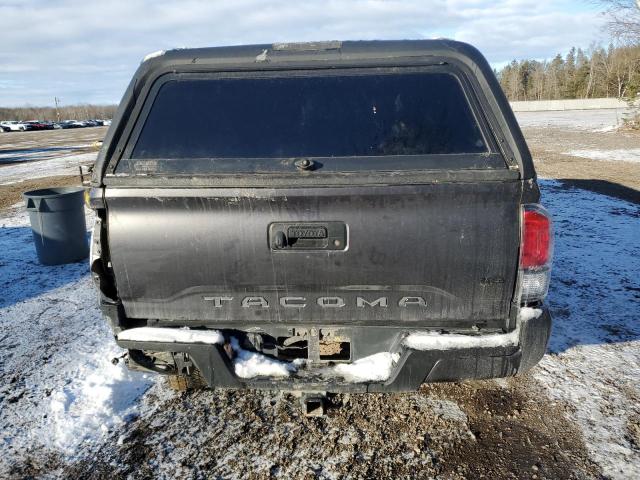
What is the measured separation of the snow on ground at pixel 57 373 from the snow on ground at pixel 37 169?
38.6ft

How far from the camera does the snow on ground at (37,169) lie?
602 inches

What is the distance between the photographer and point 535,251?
212 centimetres

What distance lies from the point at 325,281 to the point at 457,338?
2.35ft

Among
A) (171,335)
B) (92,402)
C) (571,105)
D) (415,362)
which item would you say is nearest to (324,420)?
(415,362)

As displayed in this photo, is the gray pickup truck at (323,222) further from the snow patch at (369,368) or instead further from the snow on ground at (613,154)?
the snow on ground at (613,154)

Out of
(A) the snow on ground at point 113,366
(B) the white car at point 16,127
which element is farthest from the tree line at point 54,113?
(A) the snow on ground at point 113,366

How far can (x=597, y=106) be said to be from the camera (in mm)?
59625

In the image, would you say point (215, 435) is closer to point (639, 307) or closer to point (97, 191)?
point (97, 191)

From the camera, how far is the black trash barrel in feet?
18.1

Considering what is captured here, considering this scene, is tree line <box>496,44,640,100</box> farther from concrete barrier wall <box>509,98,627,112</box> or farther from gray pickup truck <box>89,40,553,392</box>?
gray pickup truck <box>89,40,553,392</box>

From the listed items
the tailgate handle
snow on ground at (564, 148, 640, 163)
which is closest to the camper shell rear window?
the tailgate handle

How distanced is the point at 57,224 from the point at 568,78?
314ft

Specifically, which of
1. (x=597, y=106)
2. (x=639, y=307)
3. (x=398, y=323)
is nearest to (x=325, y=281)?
(x=398, y=323)

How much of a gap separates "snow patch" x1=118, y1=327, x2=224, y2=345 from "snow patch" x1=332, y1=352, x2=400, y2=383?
634mm
